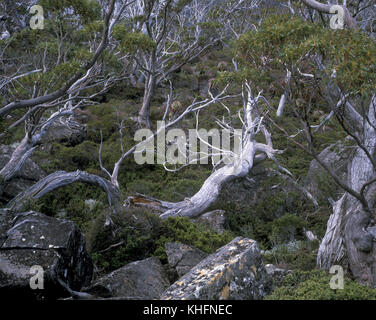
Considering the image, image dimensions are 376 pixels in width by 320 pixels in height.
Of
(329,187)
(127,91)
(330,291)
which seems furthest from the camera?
(127,91)

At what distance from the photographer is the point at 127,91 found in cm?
1773

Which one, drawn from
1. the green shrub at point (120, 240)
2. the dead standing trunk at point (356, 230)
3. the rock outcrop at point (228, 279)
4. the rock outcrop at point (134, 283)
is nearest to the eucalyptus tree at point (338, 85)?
the dead standing trunk at point (356, 230)

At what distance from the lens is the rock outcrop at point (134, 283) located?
4.36 metres

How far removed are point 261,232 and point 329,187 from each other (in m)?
2.03

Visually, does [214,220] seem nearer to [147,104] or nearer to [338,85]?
[338,85]

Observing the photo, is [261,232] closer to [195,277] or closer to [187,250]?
[187,250]

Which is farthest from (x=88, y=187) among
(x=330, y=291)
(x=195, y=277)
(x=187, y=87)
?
(x=187, y=87)

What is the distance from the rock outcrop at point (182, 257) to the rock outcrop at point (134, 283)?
0.24 meters

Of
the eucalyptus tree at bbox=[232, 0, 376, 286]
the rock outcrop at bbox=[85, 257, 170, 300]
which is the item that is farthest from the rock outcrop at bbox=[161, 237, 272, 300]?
the eucalyptus tree at bbox=[232, 0, 376, 286]

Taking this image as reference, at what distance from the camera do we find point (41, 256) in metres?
4.22

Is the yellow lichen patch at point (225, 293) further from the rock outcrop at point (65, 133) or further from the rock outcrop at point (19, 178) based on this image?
the rock outcrop at point (65, 133)

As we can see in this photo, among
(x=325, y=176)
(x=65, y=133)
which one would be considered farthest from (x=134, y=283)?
(x=65, y=133)

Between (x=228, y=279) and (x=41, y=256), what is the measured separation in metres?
2.04

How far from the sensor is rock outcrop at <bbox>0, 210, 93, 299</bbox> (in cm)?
396
